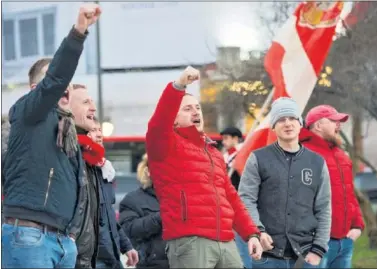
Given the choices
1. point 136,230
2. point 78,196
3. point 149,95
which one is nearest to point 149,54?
point 149,95

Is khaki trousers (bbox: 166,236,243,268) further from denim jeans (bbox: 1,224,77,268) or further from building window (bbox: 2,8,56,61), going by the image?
building window (bbox: 2,8,56,61)

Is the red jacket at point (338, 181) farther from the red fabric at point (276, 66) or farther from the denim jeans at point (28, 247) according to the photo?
the denim jeans at point (28, 247)

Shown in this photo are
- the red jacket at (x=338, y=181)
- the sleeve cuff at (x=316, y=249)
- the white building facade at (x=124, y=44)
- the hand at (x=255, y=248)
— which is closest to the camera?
the hand at (x=255, y=248)

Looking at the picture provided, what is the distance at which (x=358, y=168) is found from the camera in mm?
10062

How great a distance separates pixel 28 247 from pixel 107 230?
145cm

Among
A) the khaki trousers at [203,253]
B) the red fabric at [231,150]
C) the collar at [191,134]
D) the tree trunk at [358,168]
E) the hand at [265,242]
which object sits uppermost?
the collar at [191,134]

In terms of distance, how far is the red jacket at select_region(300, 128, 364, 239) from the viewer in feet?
21.0

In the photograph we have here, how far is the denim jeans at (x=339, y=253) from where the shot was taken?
6395 millimetres

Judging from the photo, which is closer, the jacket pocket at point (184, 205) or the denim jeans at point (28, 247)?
the denim jeans at point (28, 247)

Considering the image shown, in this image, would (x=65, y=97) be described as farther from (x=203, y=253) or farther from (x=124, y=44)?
(x=124, y=44)

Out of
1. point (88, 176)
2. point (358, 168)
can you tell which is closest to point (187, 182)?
point (88, 176)

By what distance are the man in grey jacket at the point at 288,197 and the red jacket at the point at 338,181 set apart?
0.55m

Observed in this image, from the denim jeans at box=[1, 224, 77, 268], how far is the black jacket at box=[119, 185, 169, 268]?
2.06 meters

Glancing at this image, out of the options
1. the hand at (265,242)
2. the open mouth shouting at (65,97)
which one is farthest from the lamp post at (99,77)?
the open mouth shouting at (65,97)
